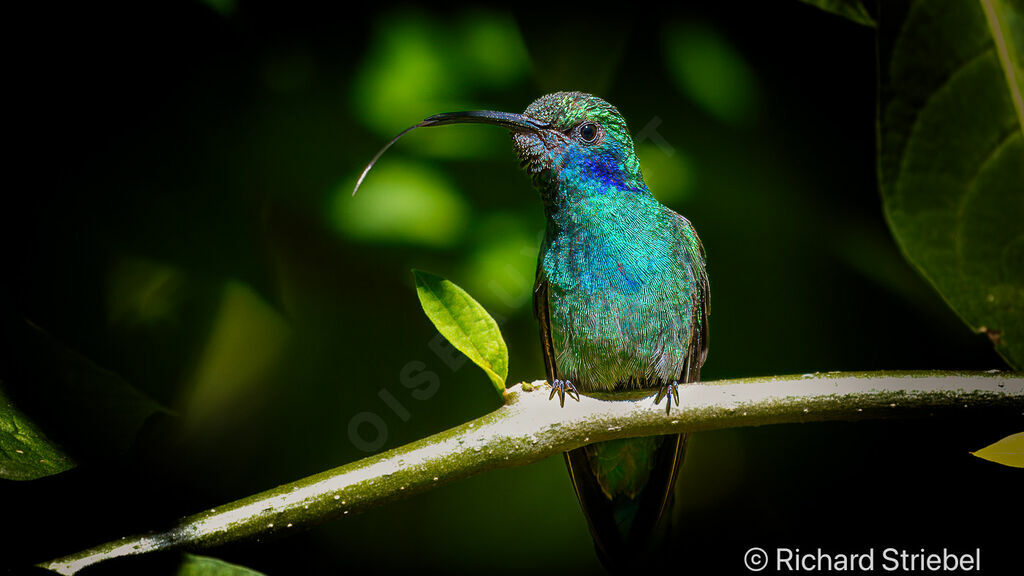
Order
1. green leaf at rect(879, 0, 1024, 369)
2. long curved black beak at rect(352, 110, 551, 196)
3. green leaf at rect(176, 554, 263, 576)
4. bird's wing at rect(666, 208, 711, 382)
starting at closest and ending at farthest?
green leaf at rect(879, 0, 1024, 369) < green leaf at rect(176, 554, 263, 576) < long curved black beak at rect(352, 110, 551, 196) < bird's wing at rect(666, 208, 711, 382)

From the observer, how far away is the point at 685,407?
0.92 m

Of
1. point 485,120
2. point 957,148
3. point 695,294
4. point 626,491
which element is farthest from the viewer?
point 626,491

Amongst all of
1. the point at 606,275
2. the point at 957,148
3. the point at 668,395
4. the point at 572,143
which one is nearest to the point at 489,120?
the point at 572,143

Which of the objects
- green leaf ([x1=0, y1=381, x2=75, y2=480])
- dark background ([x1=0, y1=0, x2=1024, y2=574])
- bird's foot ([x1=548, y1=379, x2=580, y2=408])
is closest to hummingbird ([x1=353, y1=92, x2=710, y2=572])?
bird's foot ([x1=548, y1=379, x2=580, y2=408])

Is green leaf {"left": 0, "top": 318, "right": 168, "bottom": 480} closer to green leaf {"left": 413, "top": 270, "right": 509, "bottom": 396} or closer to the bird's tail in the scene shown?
green leaf {"left": 413, "top": 270, "right": 509, "bottom": 396}

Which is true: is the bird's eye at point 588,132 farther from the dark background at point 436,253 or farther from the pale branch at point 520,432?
the pale branch at point 520,432

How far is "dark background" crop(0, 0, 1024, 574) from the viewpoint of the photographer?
160 cm

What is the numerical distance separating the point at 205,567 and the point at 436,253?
1.01 metres

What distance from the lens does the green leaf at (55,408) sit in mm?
868

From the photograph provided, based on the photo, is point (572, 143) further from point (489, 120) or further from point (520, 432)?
point (520, 432)

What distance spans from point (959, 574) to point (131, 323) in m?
1.80

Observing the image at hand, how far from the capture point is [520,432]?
890 mm

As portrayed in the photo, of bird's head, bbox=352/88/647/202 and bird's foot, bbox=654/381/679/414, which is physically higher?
bird's head, bbox=352/88/647/202

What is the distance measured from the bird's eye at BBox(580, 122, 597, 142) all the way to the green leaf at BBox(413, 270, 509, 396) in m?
0.47
